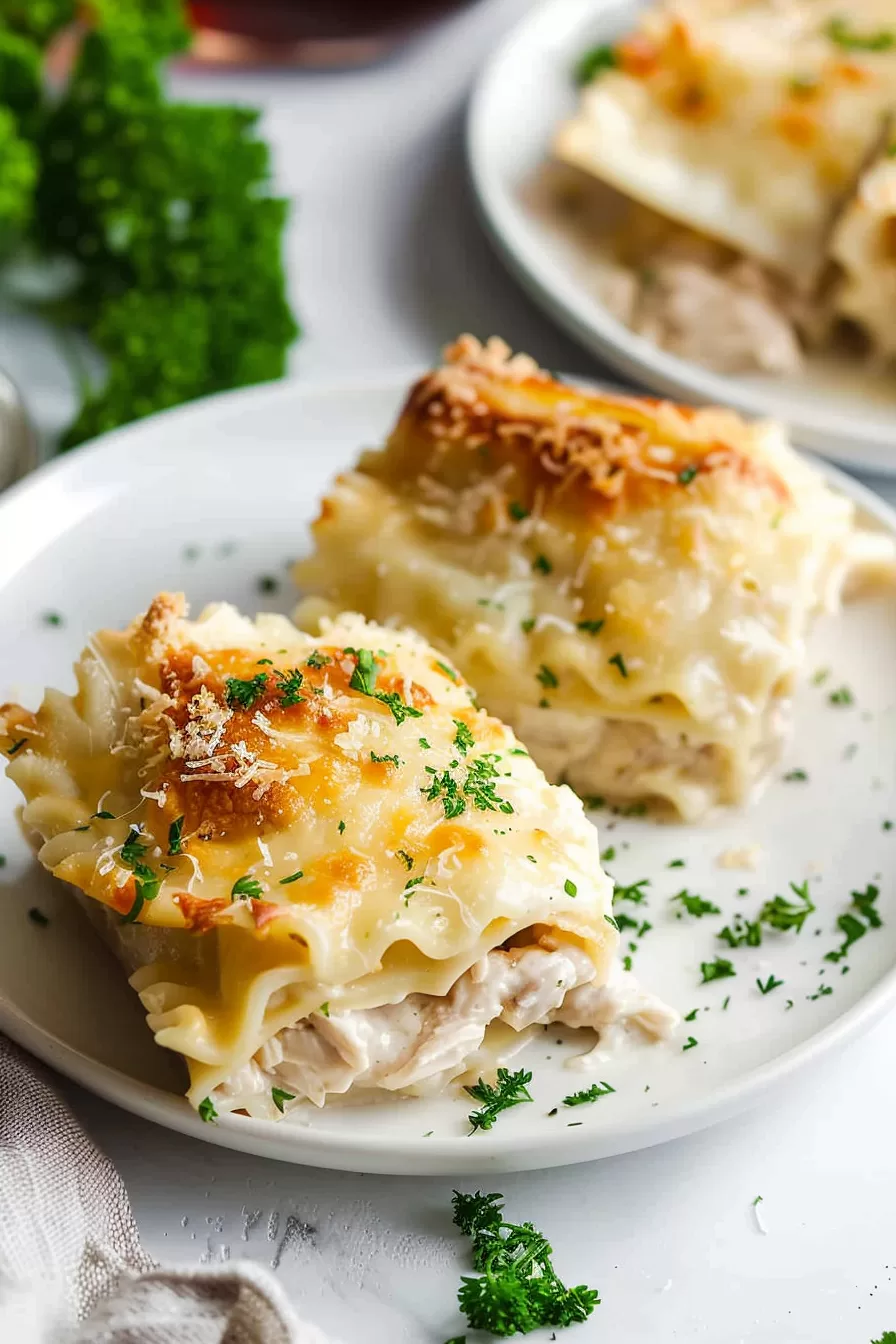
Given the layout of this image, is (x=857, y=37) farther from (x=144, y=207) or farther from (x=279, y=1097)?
(x=279, y=1097)

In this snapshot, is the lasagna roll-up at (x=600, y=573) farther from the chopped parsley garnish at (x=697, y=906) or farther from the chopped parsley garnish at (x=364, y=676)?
the chopped parsley garnish at (x=364, y=676)

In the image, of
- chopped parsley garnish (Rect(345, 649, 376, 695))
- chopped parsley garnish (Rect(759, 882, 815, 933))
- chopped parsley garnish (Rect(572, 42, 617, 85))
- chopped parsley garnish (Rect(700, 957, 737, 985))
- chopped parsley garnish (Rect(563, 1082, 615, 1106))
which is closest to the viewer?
chopped parsley garnish (Rect(563, 1082, 615, 1106))

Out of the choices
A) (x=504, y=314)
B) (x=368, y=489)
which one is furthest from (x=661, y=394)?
(x=368, y=489)

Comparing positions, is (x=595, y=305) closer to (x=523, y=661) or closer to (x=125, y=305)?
(x=125, y=305)

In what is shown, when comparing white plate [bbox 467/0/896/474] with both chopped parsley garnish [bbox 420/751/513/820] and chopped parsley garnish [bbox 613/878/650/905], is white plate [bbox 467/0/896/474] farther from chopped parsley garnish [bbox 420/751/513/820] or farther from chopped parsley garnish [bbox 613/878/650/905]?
chopped parsley garnish [bbox 420/751/513/820]

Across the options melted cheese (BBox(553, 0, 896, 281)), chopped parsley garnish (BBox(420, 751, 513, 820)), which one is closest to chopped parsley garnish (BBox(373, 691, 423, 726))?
chopped parsley garnish (BBox(420, 751, 513, 820))

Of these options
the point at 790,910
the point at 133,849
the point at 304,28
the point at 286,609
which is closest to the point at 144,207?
the point at 286,609

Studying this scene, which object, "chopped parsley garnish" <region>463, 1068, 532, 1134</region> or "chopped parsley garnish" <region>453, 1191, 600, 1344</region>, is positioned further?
"chopped parsley garnish" <region>463, 1068, 532, 1134</region>
